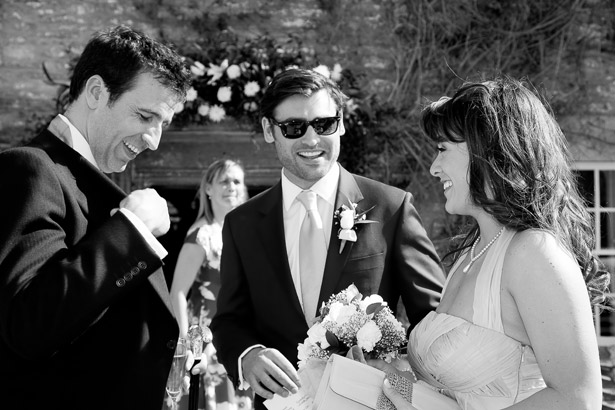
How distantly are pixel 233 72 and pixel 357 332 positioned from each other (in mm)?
4251

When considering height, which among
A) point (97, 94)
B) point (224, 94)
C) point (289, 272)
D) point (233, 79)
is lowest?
point (289, 272)

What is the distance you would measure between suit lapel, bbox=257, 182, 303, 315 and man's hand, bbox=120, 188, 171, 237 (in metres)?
1.06

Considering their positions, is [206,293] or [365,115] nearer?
[206,293]

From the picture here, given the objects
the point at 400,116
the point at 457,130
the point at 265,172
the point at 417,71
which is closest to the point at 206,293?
the point at 265,172

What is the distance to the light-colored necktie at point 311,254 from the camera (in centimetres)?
314

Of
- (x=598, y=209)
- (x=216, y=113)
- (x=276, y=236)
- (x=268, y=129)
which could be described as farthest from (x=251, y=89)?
(x=598, y=209)

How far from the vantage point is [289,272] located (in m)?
3.16

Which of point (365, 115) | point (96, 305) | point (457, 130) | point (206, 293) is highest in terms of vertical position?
point (457, 130)

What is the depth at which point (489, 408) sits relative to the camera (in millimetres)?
2250

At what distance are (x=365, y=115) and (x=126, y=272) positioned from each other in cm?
500

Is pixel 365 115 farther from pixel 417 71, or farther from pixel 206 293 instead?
pixel 206 293

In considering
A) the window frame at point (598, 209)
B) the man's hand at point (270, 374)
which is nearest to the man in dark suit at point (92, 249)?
the man's hand at point (270, 374)

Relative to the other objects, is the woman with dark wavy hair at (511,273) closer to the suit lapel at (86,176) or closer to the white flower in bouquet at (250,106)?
the suit lapel at (86,176)

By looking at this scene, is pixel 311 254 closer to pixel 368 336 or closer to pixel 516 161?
pixel 368 336
